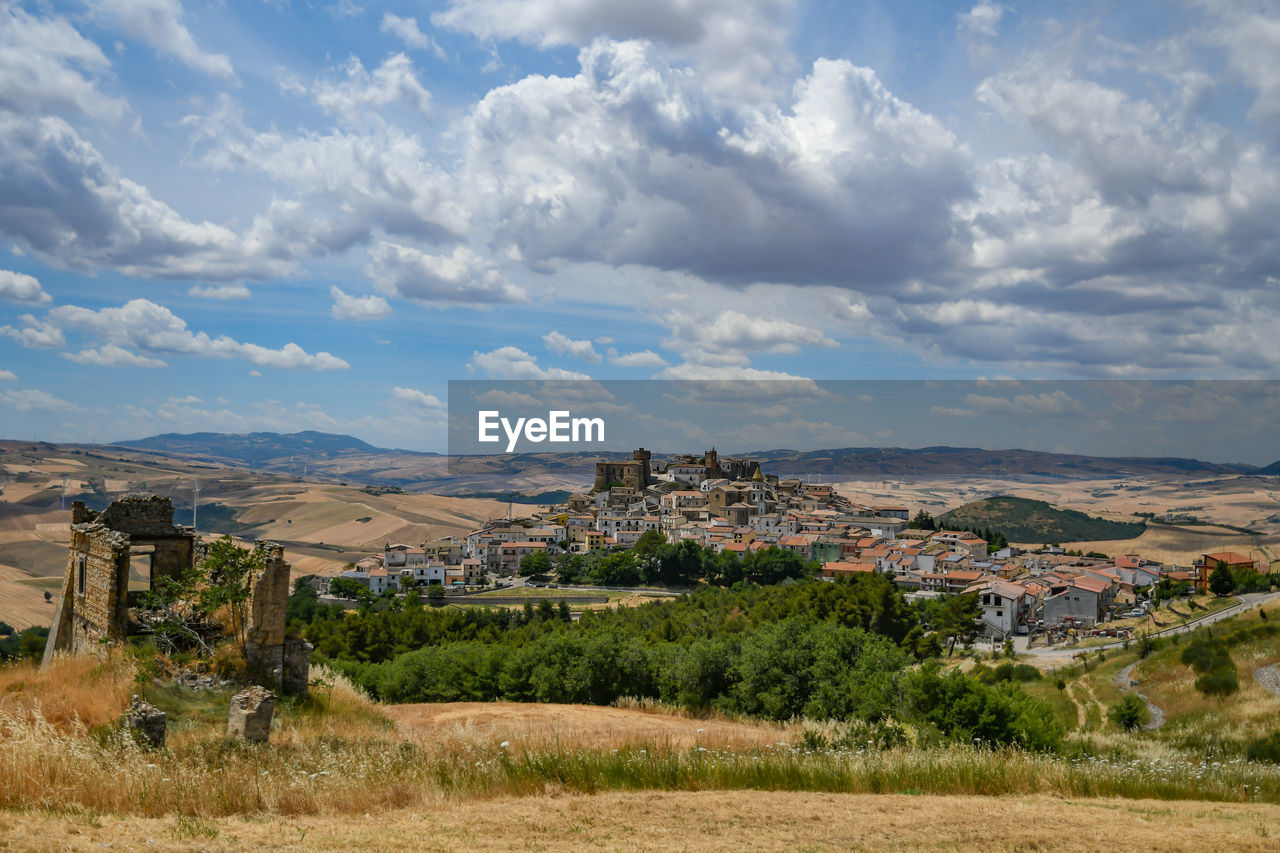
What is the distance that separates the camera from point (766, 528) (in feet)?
306

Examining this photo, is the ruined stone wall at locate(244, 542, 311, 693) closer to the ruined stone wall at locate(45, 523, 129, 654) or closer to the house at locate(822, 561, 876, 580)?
the ruined stone wall at locate(45, 523, 129, 654)

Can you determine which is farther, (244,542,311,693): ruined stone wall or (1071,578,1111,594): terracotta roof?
(1071,578,1111,594): terracotta roof

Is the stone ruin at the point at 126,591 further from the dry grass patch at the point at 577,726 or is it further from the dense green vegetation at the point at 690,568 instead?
the dense green vegetation at the point at 690,568

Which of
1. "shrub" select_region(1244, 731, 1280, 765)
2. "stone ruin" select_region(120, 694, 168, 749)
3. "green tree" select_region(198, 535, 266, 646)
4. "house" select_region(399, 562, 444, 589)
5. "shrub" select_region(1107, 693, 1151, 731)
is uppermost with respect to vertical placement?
"green tree" select_region(198, 535, 266, 646)

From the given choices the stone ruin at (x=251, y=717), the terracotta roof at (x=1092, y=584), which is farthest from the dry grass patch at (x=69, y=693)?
the terracotta roof at (x=1092, y=584)

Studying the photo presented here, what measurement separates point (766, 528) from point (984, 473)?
90435 mm

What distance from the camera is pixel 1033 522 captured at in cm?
12125

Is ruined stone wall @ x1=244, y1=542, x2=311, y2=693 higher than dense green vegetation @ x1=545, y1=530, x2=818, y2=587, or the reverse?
ruined stone wall @ x1=244, y1=542, x2=311, y2=693

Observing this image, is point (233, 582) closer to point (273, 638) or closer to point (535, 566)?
point (273, 638)

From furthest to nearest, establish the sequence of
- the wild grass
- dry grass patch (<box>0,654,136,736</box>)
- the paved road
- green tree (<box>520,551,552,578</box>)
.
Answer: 1. green tree (<box>520,551,552,578</box>)
2. the paved road
3. dry grass patch (<box>0,654,136,736</box>)
4. the wild grass

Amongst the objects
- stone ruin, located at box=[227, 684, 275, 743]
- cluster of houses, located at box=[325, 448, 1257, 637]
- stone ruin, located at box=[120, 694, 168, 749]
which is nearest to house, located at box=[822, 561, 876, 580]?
cluster of houses, located at box=[325, 448, 1257, 637]

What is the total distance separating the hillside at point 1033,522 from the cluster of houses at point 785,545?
19.3 meters

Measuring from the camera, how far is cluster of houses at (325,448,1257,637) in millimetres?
60906

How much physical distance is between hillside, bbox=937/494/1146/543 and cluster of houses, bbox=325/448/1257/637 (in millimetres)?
19283
